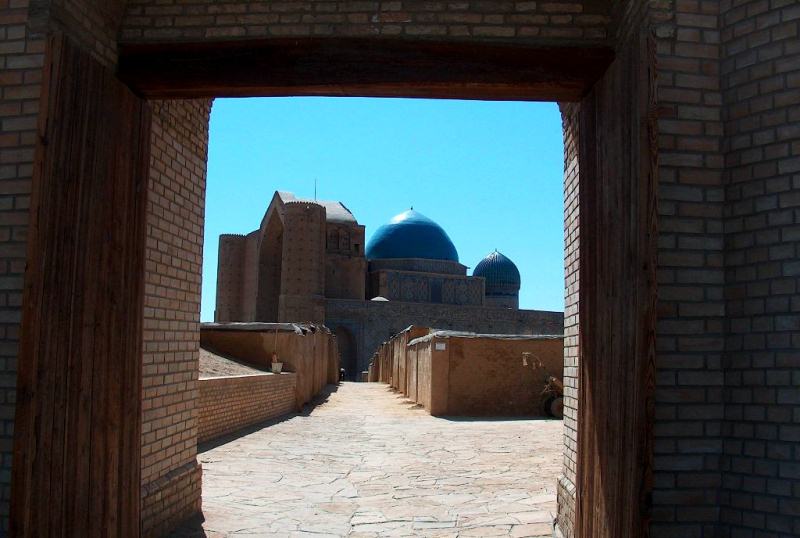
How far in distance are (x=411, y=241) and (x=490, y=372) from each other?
1235 inches

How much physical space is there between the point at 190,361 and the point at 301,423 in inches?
300

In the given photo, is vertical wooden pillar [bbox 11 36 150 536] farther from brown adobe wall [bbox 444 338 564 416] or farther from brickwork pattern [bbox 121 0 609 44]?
brown adobe wall [bbox 444 338 564 416]

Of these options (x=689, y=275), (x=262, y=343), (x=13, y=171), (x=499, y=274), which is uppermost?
(x=499, y=274)

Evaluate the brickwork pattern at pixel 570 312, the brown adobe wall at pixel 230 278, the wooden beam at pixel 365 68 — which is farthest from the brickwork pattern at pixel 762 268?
the brown adobe wall at pixel 230 278

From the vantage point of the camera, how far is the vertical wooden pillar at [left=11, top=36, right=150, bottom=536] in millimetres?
3625

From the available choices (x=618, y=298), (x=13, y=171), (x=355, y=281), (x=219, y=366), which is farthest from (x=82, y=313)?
(x=355, y=281)

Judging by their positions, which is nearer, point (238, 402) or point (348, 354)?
point (238, 402)

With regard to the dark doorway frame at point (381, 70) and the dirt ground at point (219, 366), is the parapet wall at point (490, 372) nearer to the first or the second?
the dirt ground at point (219, 366)

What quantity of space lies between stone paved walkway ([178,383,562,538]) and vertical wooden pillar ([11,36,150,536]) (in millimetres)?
1363

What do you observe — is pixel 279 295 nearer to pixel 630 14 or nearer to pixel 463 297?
pixel 463 297

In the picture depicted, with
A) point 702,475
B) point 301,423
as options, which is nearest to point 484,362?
point 301,423

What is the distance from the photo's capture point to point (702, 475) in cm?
361

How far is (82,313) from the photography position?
3957mm

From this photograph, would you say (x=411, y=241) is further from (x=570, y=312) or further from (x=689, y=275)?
(x=689, y=275)
